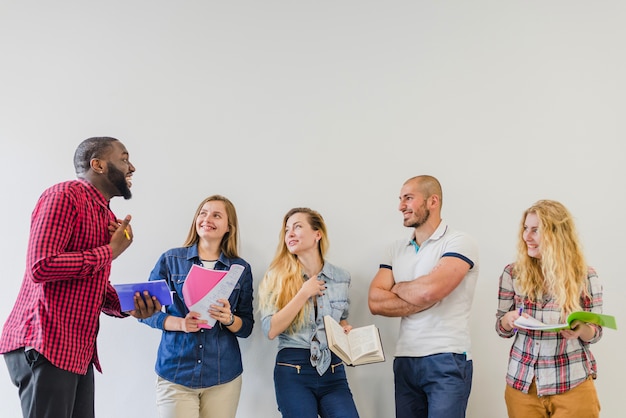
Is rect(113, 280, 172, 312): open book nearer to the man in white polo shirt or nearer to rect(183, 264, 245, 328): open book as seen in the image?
rect(183, 264, 245, 328): open book

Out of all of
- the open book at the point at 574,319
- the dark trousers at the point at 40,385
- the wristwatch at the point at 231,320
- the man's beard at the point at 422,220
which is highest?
the man's beard at the point at 422,220

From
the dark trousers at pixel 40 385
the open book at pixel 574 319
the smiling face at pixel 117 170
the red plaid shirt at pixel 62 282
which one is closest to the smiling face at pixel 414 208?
the open book at pixel 574 319

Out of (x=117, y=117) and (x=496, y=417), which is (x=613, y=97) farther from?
(x=117, y=117)

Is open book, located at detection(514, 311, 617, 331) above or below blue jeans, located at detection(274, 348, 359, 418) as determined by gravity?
above

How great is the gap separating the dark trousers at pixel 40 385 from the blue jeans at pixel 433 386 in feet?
5.20

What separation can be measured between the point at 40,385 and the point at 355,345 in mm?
1420

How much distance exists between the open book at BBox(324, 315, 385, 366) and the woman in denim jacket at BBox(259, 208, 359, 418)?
→ 168 mm

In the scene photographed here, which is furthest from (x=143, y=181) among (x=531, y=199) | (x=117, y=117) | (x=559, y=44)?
(x=559, y=44)

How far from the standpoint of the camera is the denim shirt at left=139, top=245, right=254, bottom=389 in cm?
297

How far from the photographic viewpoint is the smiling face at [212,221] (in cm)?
320

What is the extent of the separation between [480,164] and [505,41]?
0.81 meters

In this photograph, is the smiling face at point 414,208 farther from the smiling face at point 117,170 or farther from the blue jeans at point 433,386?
the smiling face at point 117,170

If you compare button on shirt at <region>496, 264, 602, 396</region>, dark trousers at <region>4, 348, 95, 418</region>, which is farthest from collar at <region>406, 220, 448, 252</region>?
dark trousers at <region>4, 348, 95, 418</region>

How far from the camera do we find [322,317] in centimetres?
307
